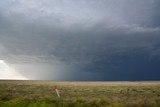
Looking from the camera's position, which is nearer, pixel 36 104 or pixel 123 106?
pixel 123 106

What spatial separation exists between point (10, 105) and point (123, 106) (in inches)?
466

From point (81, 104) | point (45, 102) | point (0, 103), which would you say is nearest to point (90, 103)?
point (81, 104)

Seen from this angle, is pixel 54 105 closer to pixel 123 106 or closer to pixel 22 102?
pixel 22 102

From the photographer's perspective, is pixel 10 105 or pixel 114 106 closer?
pixel 114 106

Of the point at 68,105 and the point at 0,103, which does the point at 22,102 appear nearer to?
the point at 0,103

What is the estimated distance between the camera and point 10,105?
25.7 metres

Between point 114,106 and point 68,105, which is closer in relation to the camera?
point 114,106

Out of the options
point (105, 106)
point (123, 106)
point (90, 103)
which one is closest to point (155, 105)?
point (123, 106)

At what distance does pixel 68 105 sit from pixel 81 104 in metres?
1.36

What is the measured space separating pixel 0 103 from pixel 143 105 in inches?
603

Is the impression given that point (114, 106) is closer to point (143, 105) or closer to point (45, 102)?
point (143, 105)

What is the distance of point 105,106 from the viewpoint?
24.2 meters

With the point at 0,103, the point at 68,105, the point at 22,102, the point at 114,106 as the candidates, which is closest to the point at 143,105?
the point at 114,106

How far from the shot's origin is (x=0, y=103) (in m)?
26.6
